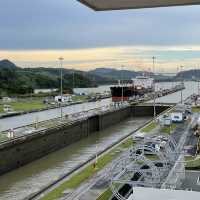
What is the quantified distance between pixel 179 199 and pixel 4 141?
19.3 meters

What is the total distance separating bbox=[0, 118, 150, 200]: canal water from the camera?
23297 mm

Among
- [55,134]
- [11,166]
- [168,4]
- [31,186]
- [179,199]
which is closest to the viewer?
[168,4]

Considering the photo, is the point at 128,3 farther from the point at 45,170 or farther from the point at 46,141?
the point at 46,141

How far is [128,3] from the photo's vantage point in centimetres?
850

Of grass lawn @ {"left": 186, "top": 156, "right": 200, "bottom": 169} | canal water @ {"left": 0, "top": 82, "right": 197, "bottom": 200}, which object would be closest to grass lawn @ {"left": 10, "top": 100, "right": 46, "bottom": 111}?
canal water @ {"left": 0, "top": 82, "right": 197, "bottom": 200}

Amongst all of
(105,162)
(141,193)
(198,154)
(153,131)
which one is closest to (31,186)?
(105,162)

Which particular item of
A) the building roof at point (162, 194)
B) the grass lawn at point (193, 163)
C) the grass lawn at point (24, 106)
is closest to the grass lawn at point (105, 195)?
the building roof at point (162, 194)

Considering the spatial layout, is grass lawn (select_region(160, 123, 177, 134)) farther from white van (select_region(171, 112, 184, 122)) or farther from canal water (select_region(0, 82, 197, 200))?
canal water (select_region(0, 82, 197, 200))

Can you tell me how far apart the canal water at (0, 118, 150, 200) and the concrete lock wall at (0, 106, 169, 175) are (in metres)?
0.59

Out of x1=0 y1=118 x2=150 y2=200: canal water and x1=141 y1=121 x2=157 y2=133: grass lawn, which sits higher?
x1=141 y1=121 x2=157 y2=133: grass lawn

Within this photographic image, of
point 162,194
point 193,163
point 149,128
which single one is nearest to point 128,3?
point 162,194

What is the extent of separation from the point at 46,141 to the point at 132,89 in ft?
217

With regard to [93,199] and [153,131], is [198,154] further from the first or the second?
[153,131]

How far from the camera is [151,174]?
16.1 meters
